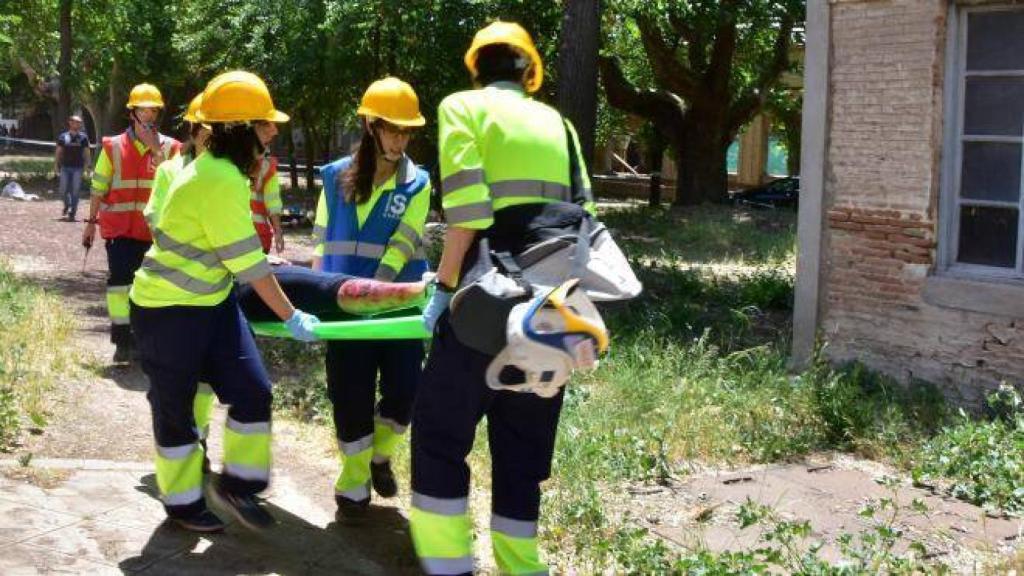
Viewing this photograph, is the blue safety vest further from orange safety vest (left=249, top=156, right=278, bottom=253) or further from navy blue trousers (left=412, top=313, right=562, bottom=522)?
orange safety vest (left=249, top=156, right=278, bottom=253)

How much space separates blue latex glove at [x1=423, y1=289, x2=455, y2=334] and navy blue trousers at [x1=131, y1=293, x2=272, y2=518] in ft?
3.77

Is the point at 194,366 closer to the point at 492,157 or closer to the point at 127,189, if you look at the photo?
the point at 492,157

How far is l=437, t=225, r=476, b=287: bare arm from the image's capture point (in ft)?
13.7

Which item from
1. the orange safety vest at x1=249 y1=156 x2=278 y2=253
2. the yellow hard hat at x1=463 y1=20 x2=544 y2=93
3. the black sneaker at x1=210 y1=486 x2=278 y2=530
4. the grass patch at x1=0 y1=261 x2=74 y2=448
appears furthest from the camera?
the orange safety vest at x1=249 y1=156 x2=278 y2=253

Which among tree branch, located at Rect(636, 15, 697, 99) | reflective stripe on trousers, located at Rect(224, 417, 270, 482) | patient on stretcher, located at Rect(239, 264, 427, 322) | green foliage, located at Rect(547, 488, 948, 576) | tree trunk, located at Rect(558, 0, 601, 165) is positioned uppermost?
tree branch, located at Rect(636, 15, 697, 99)

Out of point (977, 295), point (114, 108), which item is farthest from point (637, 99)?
point (114, 108)

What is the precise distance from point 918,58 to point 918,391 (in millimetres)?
2186

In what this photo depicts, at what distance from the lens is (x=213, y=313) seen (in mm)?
5113

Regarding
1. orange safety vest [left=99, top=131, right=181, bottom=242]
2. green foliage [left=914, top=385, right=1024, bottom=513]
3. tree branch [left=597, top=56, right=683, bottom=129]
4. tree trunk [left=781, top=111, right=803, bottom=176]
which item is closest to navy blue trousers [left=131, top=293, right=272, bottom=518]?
orange safety vest [left=99, top=131, right=181, bottom=242]

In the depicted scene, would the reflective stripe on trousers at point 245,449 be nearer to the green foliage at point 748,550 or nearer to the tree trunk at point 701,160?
the green foliage at point 748,550

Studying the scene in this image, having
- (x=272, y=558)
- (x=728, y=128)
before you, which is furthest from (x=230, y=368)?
(x=728, y=128)

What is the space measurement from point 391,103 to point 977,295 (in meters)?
4.41

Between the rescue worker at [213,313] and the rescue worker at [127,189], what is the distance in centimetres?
318

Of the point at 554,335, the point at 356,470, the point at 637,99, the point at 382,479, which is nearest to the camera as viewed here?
the point at 554,335
